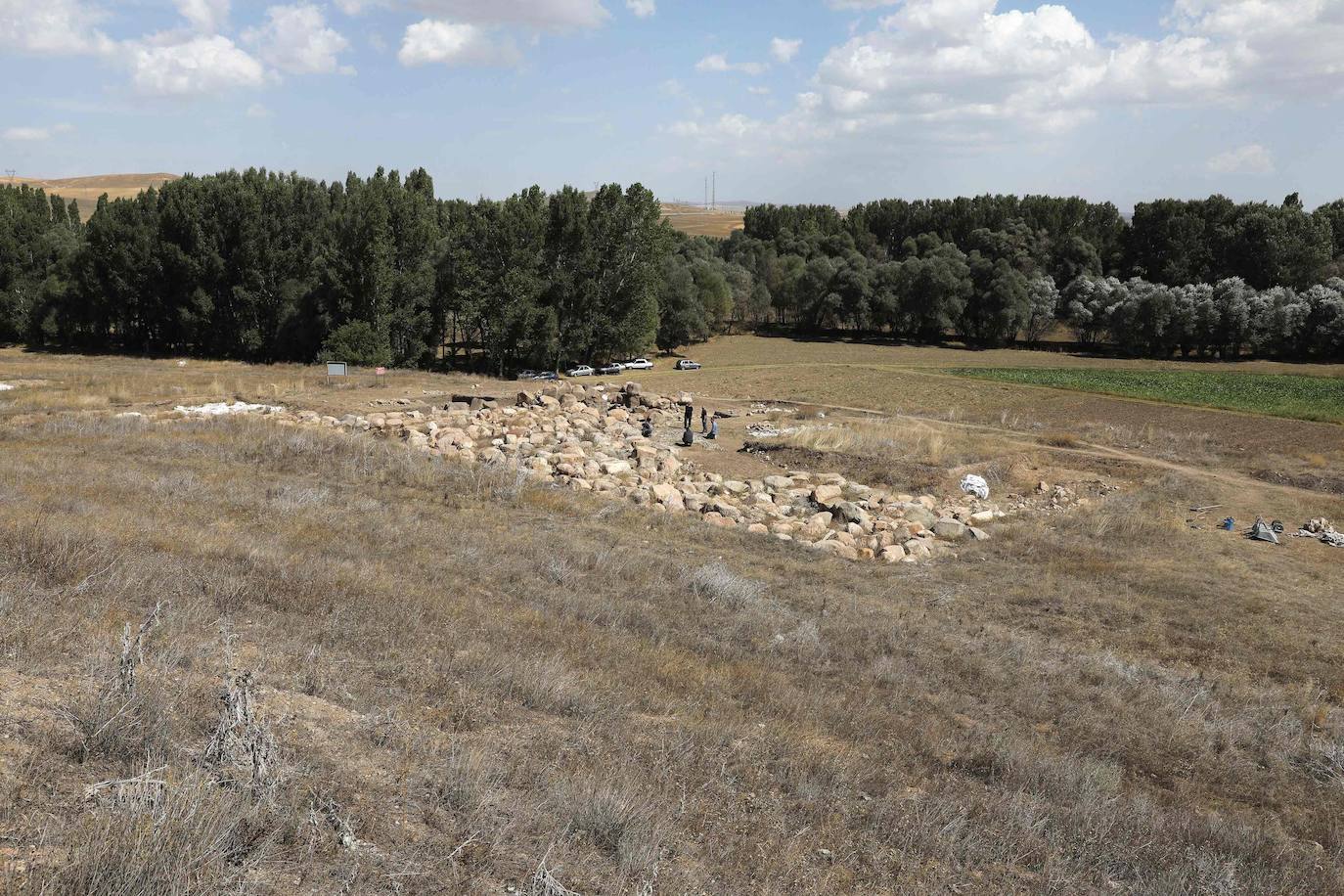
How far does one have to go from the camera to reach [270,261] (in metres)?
57.3

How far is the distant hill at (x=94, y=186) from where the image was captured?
146000 mm

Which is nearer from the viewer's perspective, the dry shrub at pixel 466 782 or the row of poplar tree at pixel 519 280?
the dry shrub at pixel 466 782

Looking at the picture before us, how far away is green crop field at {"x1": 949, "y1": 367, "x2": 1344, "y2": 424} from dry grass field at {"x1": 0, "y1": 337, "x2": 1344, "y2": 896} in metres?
34.3

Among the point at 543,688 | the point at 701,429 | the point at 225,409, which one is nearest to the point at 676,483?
the point at 701,429

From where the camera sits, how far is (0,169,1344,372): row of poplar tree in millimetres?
56875

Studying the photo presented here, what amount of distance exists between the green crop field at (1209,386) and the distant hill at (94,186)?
142460 millimetres

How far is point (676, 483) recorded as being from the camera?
25.4 m

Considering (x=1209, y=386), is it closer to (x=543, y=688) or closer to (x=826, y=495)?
(x=826, y=495)

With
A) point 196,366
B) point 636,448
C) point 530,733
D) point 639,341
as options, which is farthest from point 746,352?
point 530,733

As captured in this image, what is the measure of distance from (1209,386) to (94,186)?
196882 mm

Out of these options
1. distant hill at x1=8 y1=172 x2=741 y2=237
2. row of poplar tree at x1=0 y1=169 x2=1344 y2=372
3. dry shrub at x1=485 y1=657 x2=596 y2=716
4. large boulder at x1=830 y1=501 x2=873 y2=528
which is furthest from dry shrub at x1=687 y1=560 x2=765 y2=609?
distant hill at x1=8 y1=172 x2=741 y2=237

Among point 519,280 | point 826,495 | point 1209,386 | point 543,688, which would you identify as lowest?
point 826,495

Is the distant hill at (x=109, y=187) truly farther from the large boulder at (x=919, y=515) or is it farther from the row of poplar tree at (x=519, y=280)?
the large boulder at (x=919, y=515)

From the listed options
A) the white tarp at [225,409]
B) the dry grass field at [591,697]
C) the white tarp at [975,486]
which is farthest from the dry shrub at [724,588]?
the white tarp at [225,409]
